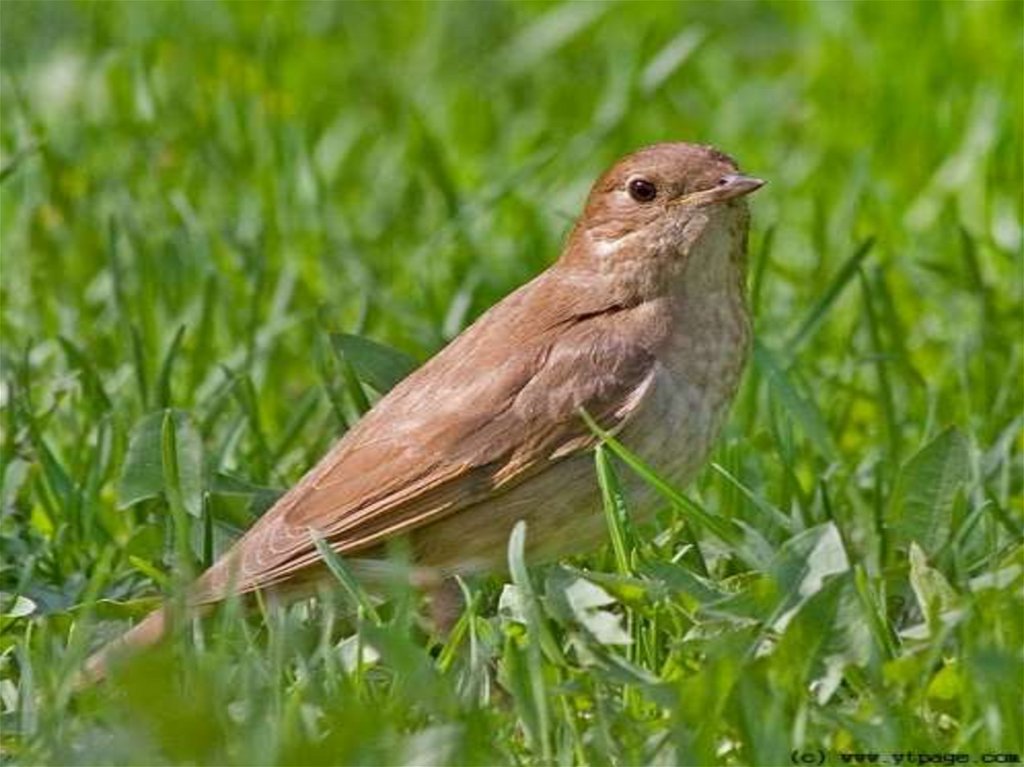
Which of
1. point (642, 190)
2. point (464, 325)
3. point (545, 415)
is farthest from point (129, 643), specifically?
point (464, 325)

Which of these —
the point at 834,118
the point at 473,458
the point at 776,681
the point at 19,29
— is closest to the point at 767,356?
the point at 473,458

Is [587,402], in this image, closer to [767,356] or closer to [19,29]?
[767,356]

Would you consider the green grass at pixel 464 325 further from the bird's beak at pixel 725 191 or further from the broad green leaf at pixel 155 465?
the bird's beak at pixel 725 191

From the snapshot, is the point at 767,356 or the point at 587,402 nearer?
the point at 587,402

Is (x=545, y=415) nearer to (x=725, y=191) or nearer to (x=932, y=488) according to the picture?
(x=725, y=191)

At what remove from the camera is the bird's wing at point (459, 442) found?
5.41 metres

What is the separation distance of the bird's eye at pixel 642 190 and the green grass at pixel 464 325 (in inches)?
22.4

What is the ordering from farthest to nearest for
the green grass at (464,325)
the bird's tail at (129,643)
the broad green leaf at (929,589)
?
the broad green leaf at (929,589) < the bird's tail at (129,643) < the green grass at (464,325)

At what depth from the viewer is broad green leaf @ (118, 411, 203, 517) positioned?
567cm

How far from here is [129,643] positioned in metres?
4.96

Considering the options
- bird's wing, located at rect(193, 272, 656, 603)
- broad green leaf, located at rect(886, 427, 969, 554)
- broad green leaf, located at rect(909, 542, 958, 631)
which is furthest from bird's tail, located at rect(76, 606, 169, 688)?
broad green leaf, located at rect(886, 427, 969, 554)

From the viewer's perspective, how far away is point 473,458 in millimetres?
5434

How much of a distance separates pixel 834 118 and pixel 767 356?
8.14ft

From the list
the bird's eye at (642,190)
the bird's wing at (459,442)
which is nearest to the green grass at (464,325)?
the bird's wing at (459,442)
